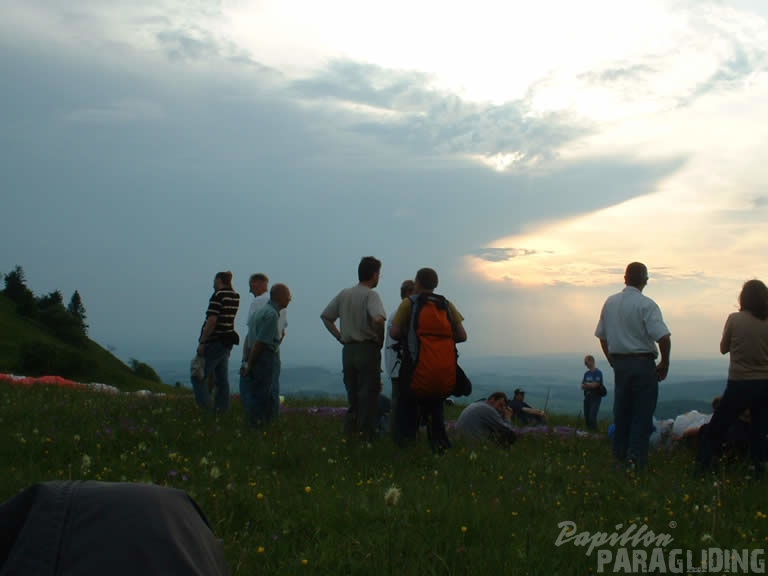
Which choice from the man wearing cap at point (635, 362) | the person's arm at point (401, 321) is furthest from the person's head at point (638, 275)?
the person's arm at point (401, 321)

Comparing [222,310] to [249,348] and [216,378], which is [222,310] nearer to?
[249,348]

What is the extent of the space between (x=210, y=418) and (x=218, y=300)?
6.35 feet

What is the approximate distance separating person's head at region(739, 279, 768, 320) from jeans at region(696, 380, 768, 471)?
895 millimetres

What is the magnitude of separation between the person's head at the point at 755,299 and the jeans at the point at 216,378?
309 inches

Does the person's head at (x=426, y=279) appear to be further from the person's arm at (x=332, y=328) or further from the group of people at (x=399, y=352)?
the person's arm at (x=332, y=328)

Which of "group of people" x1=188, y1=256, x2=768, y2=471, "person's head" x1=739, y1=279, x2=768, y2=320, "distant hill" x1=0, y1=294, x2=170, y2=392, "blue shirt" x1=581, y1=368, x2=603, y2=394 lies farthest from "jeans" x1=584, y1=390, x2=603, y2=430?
"distant hill" x1=0, y1=294, x2=170, y2=392

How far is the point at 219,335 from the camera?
12031 mm

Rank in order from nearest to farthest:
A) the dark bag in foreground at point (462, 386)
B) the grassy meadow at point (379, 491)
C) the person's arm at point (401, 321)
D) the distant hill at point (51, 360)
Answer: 1. the grassy meadow at point (379, 491)
2. the dark bag in foreground at point (462, 386)
3. the person's arm at point (401, 321)
4. the distant hill at point (51, 360)

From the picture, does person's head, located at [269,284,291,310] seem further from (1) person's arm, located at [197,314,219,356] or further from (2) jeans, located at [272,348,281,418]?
(1) person's arm, located at [197,314,219,356]

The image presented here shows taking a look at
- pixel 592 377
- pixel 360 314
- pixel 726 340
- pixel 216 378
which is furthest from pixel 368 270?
pixel 592 377

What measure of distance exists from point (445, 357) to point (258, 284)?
15.1 ft

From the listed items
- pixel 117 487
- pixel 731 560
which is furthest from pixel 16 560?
pixel 731 560

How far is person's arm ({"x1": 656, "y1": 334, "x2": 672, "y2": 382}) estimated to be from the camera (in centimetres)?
924

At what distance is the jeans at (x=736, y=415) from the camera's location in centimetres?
891
